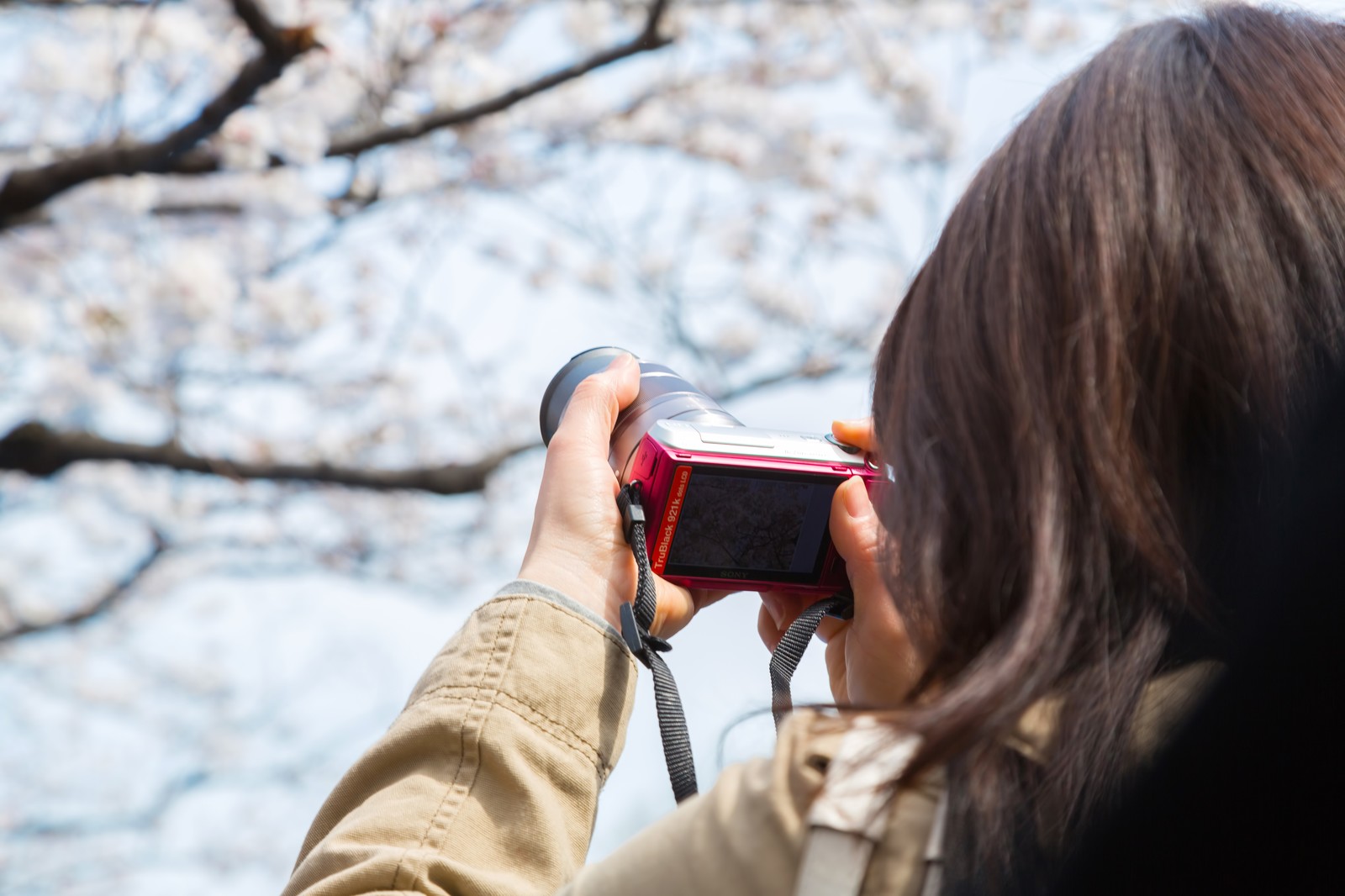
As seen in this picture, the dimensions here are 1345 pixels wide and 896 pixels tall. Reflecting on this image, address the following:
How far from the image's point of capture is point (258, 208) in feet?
9.59

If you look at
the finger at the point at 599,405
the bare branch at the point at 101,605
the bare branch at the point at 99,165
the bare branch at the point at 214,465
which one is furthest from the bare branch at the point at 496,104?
the finger at the point at 599,405

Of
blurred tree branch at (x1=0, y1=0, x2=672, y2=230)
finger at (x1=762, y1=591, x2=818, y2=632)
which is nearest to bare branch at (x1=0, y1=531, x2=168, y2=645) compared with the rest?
blurred tree branch at (x1=0, y1=0, x2=672, y2=230)

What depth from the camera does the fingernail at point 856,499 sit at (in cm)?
88

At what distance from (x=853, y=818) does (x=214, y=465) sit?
8.04ft

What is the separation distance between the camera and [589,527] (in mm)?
871

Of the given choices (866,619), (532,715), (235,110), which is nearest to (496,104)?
(235,110)

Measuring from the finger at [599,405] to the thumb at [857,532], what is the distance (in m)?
0.22

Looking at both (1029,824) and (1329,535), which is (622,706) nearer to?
(1029,824)

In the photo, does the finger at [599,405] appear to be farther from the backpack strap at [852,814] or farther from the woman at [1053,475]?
the backpack strap at [852,814]

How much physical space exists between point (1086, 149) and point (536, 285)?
4.09 meters

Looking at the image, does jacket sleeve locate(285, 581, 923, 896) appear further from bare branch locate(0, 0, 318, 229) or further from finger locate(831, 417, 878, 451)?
bare branch locate(0, 0, 318, 229)

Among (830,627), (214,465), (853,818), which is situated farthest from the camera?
(214,465)

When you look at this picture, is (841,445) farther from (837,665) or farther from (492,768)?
(492,768)

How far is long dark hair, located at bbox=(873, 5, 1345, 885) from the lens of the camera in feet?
1.53
